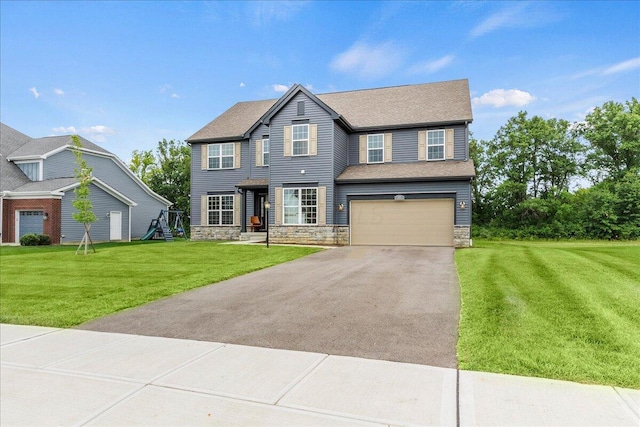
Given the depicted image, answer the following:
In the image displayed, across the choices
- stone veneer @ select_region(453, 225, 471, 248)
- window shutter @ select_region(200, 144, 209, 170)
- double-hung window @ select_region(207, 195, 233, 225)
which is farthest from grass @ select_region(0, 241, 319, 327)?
window shutter @ select_region(200, 144, 209, 170)

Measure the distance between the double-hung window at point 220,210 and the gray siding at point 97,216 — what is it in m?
7.13

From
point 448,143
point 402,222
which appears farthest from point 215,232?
point 448,143

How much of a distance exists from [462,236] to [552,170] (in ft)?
46.1

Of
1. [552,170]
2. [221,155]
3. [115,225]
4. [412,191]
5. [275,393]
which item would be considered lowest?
[275,393]

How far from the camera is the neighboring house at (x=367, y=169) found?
56.5ft

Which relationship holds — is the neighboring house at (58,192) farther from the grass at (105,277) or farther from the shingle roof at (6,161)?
the grass at (105,277)

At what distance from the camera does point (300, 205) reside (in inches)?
726

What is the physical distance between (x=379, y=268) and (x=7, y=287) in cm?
889

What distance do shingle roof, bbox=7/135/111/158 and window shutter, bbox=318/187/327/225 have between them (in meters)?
17.6

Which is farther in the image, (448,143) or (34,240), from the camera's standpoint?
(34,240)

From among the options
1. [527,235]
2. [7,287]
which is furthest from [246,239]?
[527,235]

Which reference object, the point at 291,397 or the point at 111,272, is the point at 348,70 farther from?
the point at 291,397

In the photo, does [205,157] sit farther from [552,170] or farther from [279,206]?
[552,170]

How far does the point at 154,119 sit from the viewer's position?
30766 millimetres
